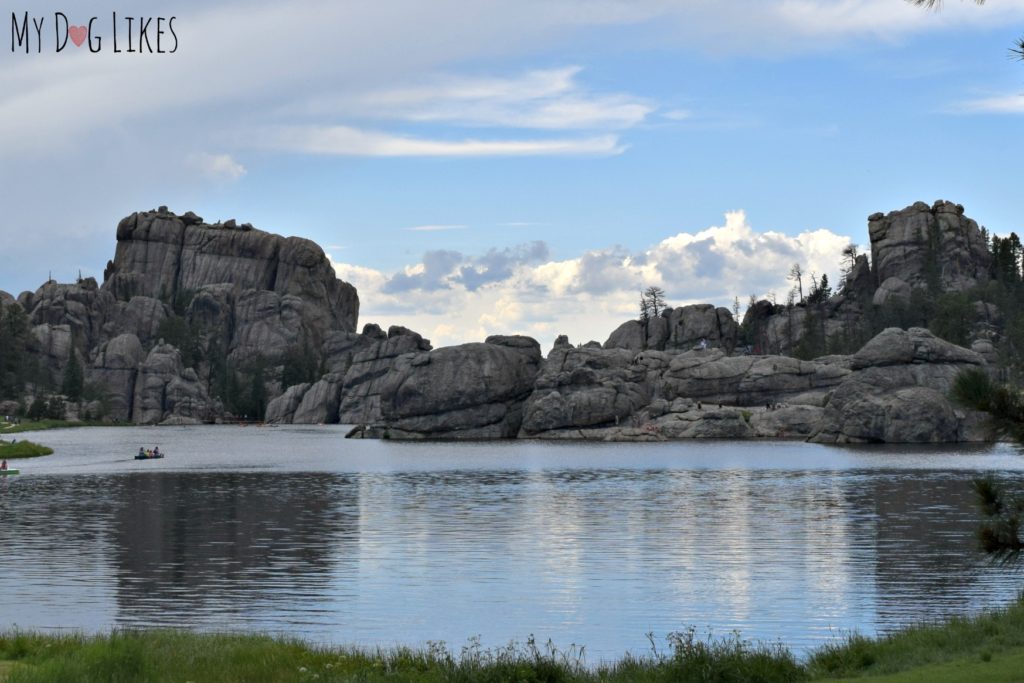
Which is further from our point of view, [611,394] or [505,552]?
[611,394]

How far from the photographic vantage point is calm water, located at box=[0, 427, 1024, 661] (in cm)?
3481

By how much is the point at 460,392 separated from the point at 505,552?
112 metres

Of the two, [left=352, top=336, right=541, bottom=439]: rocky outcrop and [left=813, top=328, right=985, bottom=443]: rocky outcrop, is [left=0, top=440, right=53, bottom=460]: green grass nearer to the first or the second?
[left=352, top=336, right=541, bottom=439]: rocky outcrop

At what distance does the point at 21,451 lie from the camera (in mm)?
123438

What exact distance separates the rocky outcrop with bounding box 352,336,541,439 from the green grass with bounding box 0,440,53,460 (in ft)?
166

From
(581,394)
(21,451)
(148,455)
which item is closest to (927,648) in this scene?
(148,455)

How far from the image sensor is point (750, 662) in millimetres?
20922

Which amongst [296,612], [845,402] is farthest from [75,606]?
[845,402]

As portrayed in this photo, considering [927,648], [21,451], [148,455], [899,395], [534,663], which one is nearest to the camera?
[534,663]

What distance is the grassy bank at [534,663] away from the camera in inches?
784

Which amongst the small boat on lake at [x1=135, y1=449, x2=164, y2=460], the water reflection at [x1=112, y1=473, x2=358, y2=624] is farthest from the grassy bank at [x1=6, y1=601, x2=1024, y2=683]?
the small boat on lake at [x1=135, y1=449, x2=164, y2=460]

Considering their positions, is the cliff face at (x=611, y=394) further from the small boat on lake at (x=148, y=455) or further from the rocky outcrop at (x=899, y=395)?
the small boat on lake at (x=148, y=455)

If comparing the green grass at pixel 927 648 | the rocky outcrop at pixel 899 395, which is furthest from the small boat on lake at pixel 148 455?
the green grass at pixel 927 648

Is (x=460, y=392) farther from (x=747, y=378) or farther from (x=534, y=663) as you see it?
(x=534, y=663)
